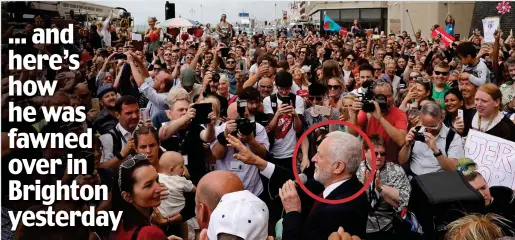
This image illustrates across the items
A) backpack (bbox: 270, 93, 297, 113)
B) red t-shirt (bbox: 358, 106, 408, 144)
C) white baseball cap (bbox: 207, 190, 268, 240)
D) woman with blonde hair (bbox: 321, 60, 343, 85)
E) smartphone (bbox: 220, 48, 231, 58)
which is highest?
smartphone (bbox: 220, 48, 231, 58)

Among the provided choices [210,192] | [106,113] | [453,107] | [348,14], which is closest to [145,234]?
[210,192]

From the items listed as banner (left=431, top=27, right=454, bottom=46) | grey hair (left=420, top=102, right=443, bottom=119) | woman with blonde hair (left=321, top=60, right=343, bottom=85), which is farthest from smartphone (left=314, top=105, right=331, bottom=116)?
banner (left=431, top=27, right=454, bottom=46)

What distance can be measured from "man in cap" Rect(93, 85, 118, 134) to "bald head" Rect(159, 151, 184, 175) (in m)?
1.38

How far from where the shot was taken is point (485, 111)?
15.1 ft

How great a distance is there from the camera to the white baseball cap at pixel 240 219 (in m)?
2.16

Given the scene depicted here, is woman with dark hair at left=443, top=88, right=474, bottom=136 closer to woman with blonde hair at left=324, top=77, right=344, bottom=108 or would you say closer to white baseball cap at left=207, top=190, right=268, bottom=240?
woman with blonde hair at left=324, top=77, right=344, bottom=108

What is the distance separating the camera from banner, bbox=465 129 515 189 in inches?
153

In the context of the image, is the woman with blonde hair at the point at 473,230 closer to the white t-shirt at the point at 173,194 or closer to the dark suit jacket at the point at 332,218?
the dark suit jacket at the point at 332,218

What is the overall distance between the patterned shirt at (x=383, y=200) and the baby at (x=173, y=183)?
114 centimetres

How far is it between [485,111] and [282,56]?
7.80 m

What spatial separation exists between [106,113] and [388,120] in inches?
96.7

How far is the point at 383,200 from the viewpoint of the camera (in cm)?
371

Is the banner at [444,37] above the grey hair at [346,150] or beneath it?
above

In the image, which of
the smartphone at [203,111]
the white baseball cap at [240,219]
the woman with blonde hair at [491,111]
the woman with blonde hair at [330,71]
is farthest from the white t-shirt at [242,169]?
the woman with blonde hair at [330,71]
